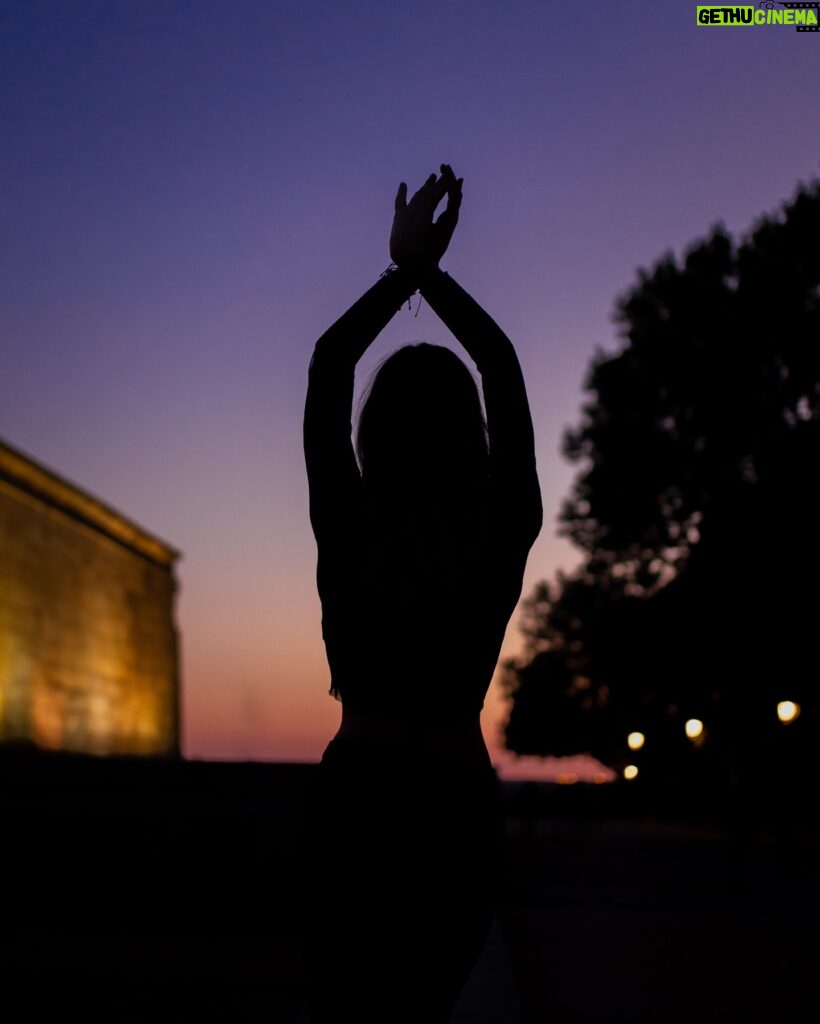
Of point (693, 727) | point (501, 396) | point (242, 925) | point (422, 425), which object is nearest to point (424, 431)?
point (422, 425)

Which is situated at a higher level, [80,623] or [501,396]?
[80,623]

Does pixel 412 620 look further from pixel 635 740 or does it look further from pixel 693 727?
pixel 635 740

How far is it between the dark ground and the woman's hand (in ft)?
3.44

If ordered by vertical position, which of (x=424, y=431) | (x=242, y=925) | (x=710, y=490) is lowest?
(x=242, y=925)

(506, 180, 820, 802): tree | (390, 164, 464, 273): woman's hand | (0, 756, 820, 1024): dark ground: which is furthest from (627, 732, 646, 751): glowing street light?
(390, 164, 464, 273): woman's hand

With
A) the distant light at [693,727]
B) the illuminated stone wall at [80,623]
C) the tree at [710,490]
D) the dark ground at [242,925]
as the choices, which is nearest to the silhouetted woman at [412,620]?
the dark ground at [242,925]

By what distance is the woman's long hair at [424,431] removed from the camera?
206 cm

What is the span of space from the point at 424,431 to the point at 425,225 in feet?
1.34

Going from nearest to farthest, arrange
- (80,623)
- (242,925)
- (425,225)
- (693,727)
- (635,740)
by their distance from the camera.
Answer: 1. (425,225)
2. (242,925)
3. (693,727)
4. (80,623)
5. (635,740)

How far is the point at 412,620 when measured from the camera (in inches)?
74.3

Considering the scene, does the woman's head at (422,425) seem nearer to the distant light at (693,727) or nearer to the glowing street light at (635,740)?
the distant light at (693,727)

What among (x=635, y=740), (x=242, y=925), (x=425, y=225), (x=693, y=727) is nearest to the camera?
(x=425, y=225)

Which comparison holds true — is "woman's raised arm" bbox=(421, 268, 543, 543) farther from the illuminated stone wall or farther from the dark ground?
the illuminated stone wall

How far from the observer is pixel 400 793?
1.80m
